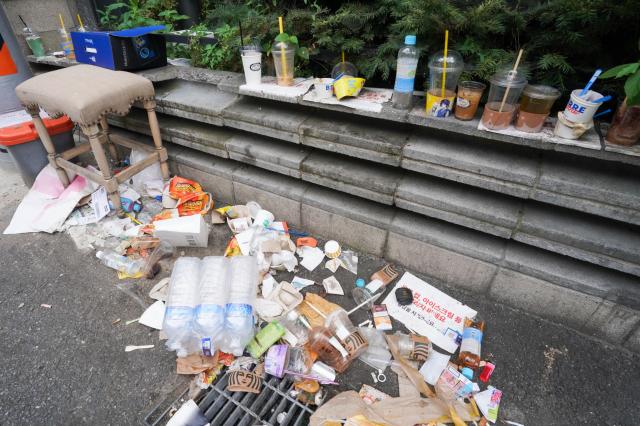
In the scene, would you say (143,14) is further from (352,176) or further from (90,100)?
(352,176)

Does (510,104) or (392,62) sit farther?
(392,62)

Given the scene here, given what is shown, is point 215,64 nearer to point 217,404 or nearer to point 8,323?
point 8,323

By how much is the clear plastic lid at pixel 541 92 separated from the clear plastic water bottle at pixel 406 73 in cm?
68

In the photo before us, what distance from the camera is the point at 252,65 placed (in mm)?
2734

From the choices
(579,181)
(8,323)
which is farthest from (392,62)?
(8,323)

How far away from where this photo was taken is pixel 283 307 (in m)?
2.43

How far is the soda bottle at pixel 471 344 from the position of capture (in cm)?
211

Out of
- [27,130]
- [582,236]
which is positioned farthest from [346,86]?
[27,130]

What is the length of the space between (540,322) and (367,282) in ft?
4.11

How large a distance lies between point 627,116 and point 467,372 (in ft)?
5.57

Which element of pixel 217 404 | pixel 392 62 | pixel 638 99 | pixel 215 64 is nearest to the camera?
pixel 638 99

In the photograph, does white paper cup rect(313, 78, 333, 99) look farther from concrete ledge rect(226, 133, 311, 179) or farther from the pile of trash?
the pile of trash

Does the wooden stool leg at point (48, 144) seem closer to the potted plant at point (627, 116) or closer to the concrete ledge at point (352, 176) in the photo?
the concrete ledge at point (352, 176)

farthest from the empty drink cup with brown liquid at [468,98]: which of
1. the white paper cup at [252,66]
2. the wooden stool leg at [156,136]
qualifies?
the wooden stool leg at [156,136]
